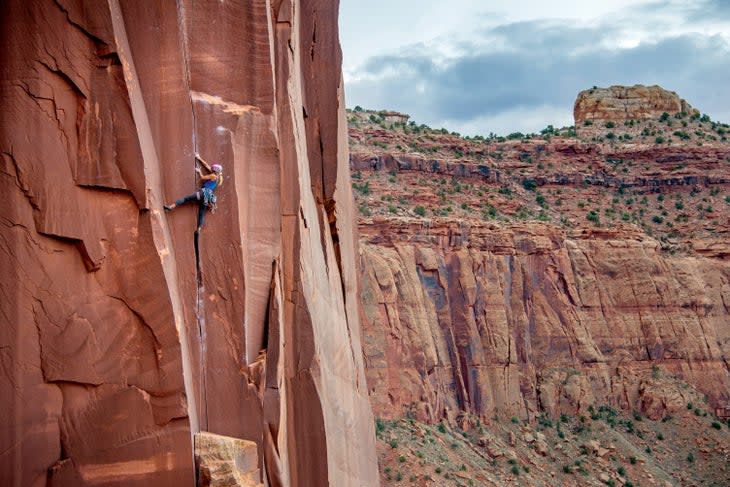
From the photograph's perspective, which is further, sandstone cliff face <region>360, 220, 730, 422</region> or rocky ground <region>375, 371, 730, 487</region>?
sandstone cliff face <region>360, 220, 730, 422</region>

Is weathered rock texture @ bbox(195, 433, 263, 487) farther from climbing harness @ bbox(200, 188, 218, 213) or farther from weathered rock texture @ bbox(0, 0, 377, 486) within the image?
climbing harness @ bbox(200, 188, 218, 213)

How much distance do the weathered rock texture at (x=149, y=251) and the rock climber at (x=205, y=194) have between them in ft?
0.43

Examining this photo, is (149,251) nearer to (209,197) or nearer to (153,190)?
(153,190)

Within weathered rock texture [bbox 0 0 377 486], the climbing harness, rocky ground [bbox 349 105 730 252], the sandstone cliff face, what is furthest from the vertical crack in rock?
rocky ground [bbox 349 105 730 252]

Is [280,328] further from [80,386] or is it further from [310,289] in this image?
[80,386]

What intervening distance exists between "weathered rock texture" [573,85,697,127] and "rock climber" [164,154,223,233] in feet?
269

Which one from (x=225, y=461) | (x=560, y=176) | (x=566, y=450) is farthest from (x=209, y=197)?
(x=560, y=176)

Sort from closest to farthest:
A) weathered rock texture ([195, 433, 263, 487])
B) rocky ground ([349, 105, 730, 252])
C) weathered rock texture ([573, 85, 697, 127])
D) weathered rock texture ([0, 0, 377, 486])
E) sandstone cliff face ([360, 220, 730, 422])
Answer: weathered rock texture ([0, 0, 377, 486]) → weathered rock texture ([195, 433, 263, 487]) → sandstone cliff face ([360, 220, 730, 422]) → rocky ground ([349, 105, 730, 252]) → weathered rock texture ([573, 85, 697, 127])

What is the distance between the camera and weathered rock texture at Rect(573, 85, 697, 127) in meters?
99.4

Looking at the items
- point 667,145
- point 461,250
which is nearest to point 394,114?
point 667,145

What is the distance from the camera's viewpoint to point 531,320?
6919 cm

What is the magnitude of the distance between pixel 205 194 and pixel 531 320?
171ft

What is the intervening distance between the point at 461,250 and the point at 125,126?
1969 inches

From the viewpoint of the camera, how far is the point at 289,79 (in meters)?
20.5
